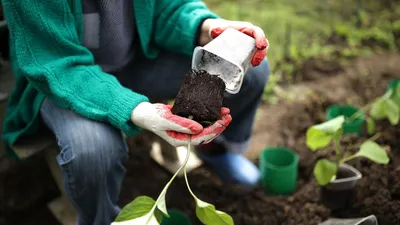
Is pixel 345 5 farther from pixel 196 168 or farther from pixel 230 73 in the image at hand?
pixel 230 73

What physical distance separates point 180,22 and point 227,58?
0.40 meters

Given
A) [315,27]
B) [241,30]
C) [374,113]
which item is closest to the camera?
[241,30]

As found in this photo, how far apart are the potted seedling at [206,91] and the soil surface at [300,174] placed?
544 mm

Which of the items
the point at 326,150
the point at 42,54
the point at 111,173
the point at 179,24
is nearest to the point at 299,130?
the point at 326,150

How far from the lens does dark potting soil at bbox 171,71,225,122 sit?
1191 mm

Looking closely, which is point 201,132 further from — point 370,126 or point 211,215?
point 370,126

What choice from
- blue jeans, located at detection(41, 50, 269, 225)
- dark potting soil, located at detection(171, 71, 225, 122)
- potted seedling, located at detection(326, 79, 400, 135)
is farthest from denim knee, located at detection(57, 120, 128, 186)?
potted seedling, located at detection(326, 79, 400, 135)

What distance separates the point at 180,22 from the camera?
1582 millimetres

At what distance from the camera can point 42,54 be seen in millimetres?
1331

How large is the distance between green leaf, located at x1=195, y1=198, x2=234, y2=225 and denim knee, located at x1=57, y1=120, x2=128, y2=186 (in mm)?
338

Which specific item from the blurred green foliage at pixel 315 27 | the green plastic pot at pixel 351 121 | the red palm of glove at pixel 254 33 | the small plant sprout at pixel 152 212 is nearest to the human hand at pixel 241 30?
the red palm of glove at pixel 254 33

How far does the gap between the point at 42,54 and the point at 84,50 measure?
0.12m

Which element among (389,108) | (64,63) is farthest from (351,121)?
(64,63)

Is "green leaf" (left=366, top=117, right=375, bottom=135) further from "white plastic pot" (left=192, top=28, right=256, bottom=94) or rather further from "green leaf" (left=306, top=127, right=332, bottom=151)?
"white plastic pot" (left=192, top=28, right=256, bottom=94)
